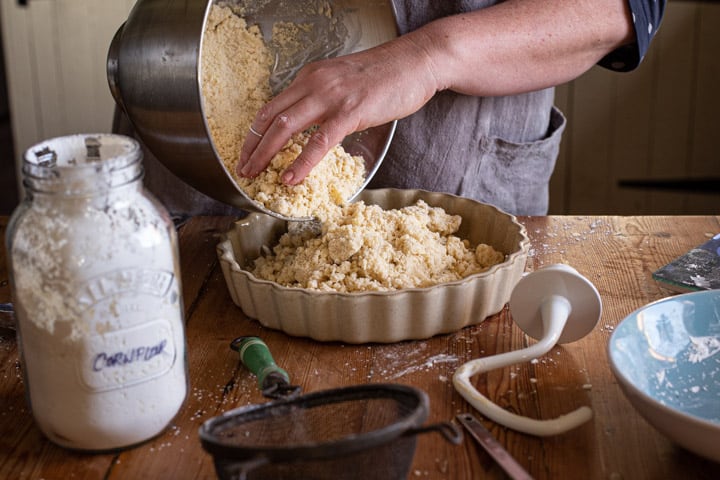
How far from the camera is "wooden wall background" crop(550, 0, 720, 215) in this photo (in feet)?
8.71

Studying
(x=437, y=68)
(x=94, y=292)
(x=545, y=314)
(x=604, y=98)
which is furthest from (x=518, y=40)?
(x=604, y=98)

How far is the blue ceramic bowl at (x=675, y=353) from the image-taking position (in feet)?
2.64

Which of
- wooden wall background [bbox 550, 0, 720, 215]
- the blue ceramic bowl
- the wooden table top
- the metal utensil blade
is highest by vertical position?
the blue ceramic bowl

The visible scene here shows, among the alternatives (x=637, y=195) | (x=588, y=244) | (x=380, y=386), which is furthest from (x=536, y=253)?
(x=637, y=195)

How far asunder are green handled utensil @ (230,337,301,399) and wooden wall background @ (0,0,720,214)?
6.63 feet

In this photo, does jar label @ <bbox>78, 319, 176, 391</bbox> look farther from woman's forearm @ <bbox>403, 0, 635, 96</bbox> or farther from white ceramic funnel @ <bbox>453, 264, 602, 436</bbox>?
woman's forearm @ <bbox>403, 0, 635, 96</bbox>

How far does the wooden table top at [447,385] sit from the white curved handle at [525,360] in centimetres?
1

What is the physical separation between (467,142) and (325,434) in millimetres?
847

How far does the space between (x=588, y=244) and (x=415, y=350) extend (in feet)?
1.39

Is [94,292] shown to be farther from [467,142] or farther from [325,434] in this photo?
[467,142]

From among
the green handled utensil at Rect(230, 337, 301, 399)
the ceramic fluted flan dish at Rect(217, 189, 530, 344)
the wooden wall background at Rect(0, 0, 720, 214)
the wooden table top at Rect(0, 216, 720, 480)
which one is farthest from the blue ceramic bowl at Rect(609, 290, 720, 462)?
the wooden wall background at Rect(0, 0, 720, 214)

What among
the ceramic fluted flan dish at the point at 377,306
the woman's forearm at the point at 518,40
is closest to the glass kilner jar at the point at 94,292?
the ceramic fluted flan dish at the point at 377,306

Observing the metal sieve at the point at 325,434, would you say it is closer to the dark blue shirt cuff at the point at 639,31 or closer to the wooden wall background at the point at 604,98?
the dark blue shirt cuff at the point at 639,31

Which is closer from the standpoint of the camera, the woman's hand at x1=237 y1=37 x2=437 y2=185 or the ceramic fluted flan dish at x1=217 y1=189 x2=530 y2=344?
the ceramic fluted flan dish at x1=217 y1=189 x2=530 y2=344
